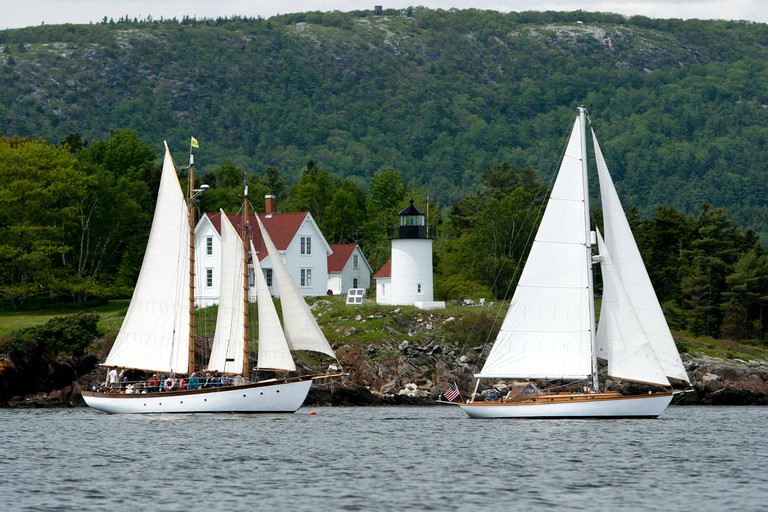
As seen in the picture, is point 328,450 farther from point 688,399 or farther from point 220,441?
point 688,399

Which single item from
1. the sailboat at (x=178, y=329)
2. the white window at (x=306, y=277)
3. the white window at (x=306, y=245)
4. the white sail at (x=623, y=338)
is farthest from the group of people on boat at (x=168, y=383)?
the white window at (x=306, y=245)

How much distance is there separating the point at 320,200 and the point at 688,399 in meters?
62.0

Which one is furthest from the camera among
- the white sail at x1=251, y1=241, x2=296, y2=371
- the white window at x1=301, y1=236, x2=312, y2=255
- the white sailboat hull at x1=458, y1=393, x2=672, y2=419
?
the white window at x1=301, y1=236, x2=312, y2=255

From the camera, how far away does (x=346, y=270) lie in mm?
100938

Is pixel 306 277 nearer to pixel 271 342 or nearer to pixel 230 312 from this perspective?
pixel 230 312

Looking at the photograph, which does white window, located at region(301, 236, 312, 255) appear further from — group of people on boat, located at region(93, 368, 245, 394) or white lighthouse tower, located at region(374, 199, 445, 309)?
group of people on boat, located at region(93, 368, 245, 394)

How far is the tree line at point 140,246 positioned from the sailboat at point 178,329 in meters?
20.8

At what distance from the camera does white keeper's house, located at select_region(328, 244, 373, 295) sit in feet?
328

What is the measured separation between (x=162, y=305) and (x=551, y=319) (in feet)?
66.0

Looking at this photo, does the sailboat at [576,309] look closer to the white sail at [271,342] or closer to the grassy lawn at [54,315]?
the white sail at [271,342]

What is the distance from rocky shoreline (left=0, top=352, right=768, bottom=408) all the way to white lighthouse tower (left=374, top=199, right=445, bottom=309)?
30.3 ft

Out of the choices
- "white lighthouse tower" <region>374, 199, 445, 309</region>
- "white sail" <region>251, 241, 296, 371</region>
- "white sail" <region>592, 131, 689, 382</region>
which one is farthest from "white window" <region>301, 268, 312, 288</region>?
"white sail" <region>592, 131, 689, 382</region>

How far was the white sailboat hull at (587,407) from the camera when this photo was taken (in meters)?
54.2

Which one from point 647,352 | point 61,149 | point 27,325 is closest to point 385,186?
point 61,149
